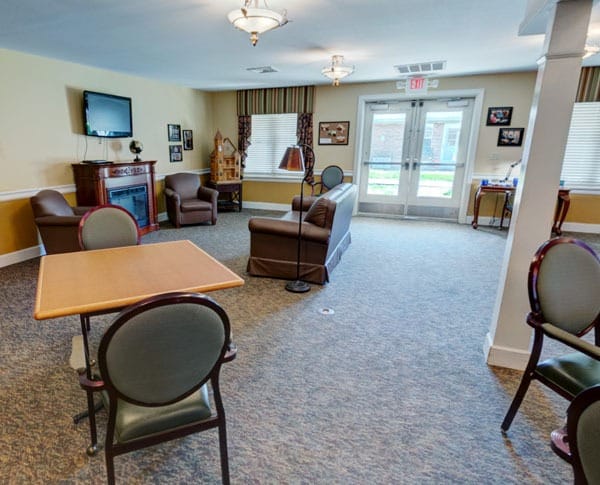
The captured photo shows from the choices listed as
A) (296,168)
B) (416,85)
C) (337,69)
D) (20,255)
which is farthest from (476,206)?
(20,255)

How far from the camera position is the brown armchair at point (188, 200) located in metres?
5.89

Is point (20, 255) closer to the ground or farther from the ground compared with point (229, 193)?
closer to the ground

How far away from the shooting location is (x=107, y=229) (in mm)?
2340

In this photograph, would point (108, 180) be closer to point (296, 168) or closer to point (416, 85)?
point (296, 168)

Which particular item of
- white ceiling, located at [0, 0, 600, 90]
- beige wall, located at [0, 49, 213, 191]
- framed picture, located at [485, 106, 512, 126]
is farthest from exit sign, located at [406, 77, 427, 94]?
beige wall, located at [0, 49, 213, 191]

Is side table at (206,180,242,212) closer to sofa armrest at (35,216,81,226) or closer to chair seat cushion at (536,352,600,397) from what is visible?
A: sofa armrest at (35,216,81,226)

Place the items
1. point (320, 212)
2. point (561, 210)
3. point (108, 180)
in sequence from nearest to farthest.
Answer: point (320, 212) → point (108, 180) → point (561, 210)

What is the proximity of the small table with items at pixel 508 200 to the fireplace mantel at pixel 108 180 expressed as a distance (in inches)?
214

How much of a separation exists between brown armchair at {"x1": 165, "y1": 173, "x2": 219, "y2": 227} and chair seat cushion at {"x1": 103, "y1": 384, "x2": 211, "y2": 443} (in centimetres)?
490

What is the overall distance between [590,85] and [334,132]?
13.3 feet

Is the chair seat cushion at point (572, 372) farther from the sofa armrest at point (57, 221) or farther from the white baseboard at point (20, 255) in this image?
the white baseboard at point (20, 255)

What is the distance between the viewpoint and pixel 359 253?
470cm

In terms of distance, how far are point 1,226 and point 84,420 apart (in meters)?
3.31

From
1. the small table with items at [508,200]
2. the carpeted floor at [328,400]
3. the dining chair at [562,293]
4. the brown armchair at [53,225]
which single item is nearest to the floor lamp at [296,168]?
the carpeted floor at [328,400]
